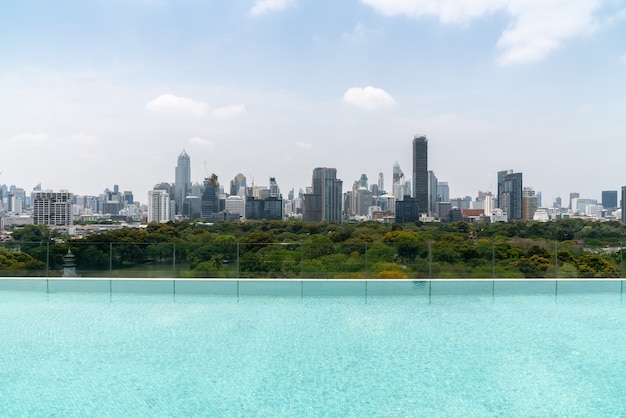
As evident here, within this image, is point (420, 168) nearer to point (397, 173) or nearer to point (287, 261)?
point (397, 173)

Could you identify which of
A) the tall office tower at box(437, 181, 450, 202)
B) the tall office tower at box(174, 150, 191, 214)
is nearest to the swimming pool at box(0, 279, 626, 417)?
the tall office tower at box(174, 150, 191, 214)

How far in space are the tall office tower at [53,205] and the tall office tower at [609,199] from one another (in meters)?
108

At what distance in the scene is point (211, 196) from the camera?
9050 cm

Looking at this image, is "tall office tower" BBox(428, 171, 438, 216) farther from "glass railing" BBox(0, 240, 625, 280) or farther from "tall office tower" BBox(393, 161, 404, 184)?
"glass railing" BBox(0, 240, 625, 280)

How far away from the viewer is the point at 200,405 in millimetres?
4242

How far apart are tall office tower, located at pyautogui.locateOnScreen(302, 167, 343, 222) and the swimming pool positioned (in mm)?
61639

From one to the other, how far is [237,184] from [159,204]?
17.4m

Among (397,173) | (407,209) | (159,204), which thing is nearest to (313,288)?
(407,209)

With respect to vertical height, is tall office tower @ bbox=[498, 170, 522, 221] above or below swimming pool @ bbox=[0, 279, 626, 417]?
above

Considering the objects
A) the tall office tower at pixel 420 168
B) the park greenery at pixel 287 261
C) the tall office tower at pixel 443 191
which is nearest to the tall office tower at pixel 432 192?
the tall office tower at pixel 420 168

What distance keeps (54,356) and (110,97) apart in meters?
22.8

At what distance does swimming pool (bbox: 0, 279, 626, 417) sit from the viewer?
170 inches

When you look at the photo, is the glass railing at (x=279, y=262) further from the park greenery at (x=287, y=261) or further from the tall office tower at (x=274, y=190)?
the tall office tower at (x=274, y=190)

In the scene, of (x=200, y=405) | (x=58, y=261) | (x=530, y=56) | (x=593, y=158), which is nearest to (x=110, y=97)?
(x=58, y=261)
